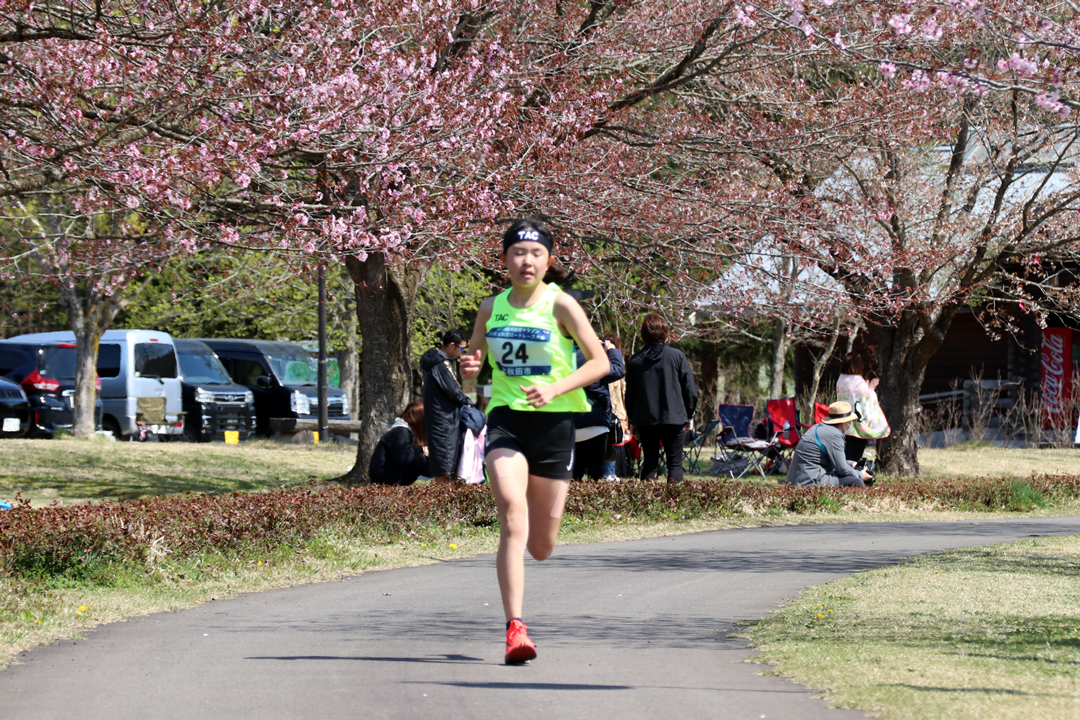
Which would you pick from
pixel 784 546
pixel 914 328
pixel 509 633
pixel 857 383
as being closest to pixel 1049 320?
pixel 914 328

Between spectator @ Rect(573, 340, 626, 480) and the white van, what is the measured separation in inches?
607

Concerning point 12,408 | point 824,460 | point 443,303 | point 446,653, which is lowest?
point 446,653

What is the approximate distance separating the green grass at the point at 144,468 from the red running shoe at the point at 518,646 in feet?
33.1

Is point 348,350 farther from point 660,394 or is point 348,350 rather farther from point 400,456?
point 400,456

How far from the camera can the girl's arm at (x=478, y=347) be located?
19.0ft

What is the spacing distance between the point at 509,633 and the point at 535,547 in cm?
59

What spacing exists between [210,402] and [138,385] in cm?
163

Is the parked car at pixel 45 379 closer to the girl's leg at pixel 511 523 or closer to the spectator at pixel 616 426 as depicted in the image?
the spectator at pixel 616 426

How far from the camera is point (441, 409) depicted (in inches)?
468

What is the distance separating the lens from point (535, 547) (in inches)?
230

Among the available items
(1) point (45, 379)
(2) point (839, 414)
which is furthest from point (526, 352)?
(1) point (45, 379)

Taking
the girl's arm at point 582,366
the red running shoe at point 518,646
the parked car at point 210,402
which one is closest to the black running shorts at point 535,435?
the girl's arm at point 582,366

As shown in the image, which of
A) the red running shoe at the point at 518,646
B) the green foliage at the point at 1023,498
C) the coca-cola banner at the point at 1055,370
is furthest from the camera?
the coca-cola banner at the point at 1055,370

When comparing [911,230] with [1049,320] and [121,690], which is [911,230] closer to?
[1049,320]
